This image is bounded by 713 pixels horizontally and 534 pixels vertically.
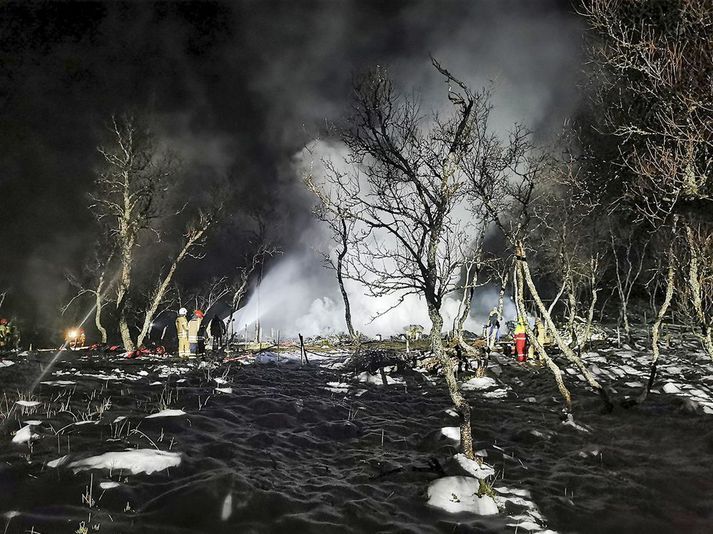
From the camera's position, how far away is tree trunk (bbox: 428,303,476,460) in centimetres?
667

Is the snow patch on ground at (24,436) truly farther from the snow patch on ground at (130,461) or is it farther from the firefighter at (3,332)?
the firefighter at (3,332)

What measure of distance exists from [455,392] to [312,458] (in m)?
2.64

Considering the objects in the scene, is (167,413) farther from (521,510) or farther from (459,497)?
(521,510)

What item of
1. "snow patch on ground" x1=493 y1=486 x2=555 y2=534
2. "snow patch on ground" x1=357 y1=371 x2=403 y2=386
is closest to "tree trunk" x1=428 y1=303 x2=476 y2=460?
"snow patch on ground" x1=493 y1=486 x2=555 y2=534

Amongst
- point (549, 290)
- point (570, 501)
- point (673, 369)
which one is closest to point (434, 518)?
point (570, 501)

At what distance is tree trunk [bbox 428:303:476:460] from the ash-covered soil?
1.44ft

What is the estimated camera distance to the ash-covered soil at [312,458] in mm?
4316

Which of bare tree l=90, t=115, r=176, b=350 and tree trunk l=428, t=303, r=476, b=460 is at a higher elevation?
bare tree l=90, t=115, r=176, b=350

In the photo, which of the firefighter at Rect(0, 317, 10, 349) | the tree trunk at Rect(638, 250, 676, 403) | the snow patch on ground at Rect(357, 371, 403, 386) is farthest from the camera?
the firefighter at Rect(0, 317, 10, 349)

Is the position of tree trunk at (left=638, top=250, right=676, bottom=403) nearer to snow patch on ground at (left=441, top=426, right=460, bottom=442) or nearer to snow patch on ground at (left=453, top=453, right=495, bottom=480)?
snow patch on ground at (left=441, top=426, right=460, bottom=442)

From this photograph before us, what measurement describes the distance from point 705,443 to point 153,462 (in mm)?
9662

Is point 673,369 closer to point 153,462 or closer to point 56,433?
point 153,462

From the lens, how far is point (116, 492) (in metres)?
4.36

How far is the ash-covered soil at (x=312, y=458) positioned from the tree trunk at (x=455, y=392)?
1.44 feet
